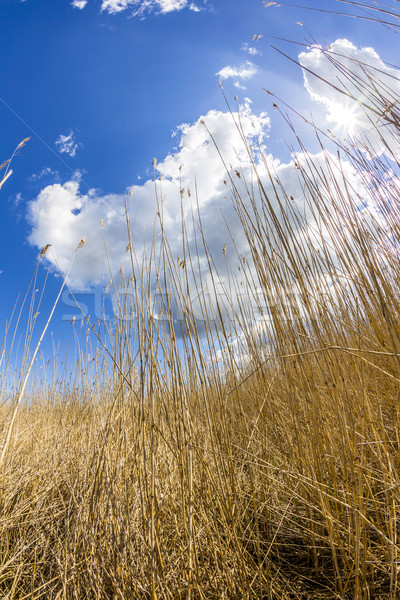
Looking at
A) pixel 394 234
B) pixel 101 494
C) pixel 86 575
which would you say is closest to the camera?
pixel 86 575

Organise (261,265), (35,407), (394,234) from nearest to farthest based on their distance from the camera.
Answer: (261,265) < (394,234) < (35,407)

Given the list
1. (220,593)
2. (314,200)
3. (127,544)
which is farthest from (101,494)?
(314,200)

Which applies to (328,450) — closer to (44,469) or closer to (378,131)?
(378,131)

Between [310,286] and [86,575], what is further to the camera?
[310,286]

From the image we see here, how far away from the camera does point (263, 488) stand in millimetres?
1121

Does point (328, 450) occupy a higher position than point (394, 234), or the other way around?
point (394, 234)

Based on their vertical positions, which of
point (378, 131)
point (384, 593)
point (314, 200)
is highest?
point (378, 131)

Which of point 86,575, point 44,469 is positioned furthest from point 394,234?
point 44,469

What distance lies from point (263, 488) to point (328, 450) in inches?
11.2

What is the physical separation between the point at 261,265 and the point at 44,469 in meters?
1.49

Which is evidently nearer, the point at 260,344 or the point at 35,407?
the point at 260,344

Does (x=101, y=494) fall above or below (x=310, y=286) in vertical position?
below

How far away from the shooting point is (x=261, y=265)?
1.07m

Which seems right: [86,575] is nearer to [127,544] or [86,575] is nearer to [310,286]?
Answer: [127,544]
